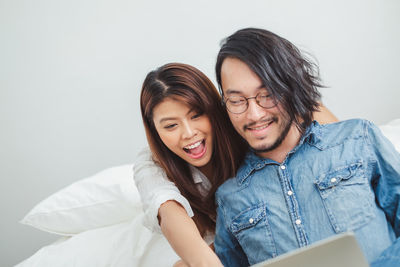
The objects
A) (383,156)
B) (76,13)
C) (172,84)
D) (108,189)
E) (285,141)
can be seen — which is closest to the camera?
(383,156)

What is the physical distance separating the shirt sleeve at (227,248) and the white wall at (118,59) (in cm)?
98

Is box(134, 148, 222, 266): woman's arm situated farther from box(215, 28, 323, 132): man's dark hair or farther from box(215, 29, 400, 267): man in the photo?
box(215, 28, 323, 132): man's dark hair

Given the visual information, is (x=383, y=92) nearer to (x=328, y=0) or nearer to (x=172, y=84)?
(x=328, y=0)

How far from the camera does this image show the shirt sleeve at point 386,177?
92 cm

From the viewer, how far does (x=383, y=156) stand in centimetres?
94

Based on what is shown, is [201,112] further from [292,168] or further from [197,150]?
[292,168]

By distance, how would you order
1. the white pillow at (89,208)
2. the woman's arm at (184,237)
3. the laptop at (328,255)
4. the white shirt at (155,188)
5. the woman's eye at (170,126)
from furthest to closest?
the white pillow at (89,208) → the woman's eye at (170,126) → the white shirt at (155,188) → the woman's arm at (184,237) → the laptop at (328,255)

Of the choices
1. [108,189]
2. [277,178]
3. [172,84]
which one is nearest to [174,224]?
[277,178]

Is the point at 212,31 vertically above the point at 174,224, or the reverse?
the point at 212,31

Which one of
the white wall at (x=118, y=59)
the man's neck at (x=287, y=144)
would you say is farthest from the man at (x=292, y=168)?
the white wall at (x=118, y=59)

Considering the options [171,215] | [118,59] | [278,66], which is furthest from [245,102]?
[118,59]

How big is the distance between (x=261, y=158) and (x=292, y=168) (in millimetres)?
100

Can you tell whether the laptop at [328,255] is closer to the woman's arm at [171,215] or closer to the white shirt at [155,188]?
the woman's arm at [171,215]

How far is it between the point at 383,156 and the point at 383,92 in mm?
1108
